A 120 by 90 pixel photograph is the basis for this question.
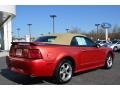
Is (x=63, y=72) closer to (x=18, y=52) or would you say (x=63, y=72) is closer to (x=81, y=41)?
(x=18, y=52)

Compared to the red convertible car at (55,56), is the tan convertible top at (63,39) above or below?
above

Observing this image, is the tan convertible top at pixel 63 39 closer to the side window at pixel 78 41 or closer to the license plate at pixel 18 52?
the side window at pixel 78 41

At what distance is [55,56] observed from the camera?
24.2ft

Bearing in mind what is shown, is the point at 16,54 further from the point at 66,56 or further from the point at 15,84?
the point at 66,56

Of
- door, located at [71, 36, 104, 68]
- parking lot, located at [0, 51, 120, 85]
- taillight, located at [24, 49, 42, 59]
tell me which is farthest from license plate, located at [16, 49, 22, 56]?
door, located at [71, 36, 104, 68]

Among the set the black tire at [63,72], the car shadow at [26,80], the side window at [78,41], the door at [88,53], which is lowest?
the car shadow at [26,80]

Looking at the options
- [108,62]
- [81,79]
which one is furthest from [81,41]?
[108,62]

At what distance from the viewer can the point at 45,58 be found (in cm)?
714

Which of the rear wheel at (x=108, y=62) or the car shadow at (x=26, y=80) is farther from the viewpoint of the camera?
the rear wheel at (x=108, y=62)

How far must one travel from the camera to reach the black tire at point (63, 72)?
7.45 metres

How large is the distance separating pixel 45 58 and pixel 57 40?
1218 millimetres

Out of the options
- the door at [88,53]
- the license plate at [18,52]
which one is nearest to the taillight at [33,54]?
the license plate at [18,52]
